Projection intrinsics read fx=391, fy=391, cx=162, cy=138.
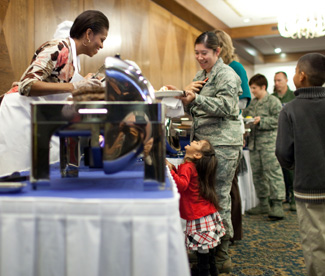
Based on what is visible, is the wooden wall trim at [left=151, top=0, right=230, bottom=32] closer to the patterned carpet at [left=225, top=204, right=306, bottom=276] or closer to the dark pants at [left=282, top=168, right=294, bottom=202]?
the dark pants at [left=282, top=168, right=294, bottom=202]

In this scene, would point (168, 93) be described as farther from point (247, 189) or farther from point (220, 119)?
point (247, 189)

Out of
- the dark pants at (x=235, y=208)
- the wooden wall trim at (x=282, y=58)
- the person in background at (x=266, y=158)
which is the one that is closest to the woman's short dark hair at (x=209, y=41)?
the dark pants at (x=235, y=208)

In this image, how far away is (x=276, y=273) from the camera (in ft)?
7.35

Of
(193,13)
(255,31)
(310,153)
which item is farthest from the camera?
(255,31)

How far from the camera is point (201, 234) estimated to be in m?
1.86

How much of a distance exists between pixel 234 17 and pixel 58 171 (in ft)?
22.0

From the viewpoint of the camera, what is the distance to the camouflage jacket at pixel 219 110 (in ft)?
6.56

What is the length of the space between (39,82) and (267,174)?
2970mm

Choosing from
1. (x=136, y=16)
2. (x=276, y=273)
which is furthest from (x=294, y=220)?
(x=136, y=16)

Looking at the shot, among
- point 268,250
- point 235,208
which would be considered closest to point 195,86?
point 235,208

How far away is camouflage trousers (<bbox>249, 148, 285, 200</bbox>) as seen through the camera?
393 cm

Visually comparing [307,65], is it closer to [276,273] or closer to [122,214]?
[276,273]

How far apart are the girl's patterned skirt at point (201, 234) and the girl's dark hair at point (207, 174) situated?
99 mm

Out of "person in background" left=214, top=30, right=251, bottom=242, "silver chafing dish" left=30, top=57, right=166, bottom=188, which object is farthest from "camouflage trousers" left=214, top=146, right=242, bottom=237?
"silver chafing dish" left=30, top=57, right=166, bottom=188
